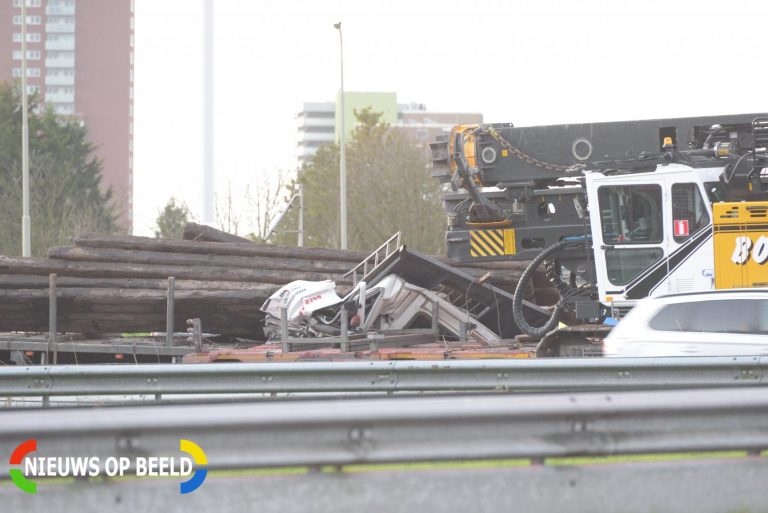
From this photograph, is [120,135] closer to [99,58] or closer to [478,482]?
[99,58]

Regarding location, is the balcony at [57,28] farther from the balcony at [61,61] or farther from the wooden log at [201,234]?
the wooden log at [201,234]

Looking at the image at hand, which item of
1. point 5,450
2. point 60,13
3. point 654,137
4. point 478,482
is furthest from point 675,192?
point 60,13

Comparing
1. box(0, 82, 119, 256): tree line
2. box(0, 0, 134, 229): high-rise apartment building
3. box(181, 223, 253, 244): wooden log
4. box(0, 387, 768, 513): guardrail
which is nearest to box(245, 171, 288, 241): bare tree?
box(0, 82, 119, 256): tree line

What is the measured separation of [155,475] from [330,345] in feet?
33.0

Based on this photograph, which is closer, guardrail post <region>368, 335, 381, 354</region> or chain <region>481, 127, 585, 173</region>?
→ guardrail post <region>368, 335, 381, 354</region>

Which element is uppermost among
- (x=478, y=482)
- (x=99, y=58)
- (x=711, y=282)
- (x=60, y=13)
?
(x=60, y=13)

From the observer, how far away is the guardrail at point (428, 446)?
4.91m

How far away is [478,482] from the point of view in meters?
5.11

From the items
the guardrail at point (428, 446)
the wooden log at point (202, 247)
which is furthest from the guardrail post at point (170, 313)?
the guardrail at point (428, 446)

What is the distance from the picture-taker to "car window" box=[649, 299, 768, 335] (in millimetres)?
11039

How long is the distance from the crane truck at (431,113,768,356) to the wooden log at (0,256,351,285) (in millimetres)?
3043

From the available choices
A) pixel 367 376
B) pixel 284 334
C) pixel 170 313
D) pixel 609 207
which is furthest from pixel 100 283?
pixel 367 376

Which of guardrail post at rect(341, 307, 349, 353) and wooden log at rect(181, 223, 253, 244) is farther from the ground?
wooden log at rect(181, 223, 253, 244)

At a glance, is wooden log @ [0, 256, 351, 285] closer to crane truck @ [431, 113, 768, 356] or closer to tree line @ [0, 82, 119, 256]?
crane truck @ [431, 113, 768, 356]
